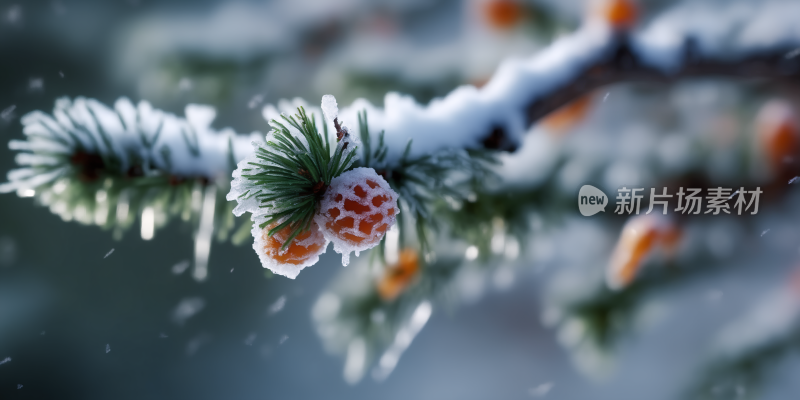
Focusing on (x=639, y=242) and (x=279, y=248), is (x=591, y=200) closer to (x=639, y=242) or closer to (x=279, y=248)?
(x=639, y=242)

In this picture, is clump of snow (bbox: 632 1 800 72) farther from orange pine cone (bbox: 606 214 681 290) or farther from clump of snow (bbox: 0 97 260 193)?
clump of snow (bbox: 0 97 260 193)

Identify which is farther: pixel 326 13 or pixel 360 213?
pixel 326 13

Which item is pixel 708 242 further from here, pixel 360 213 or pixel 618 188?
pixel 360 213

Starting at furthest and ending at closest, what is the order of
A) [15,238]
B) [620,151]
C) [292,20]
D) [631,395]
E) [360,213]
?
[631,395] < [15,238] < [292,20] < [620,151] < [360,213]

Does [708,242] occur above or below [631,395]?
above

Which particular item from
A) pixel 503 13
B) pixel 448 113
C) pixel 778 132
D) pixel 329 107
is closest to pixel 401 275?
pixel 448 113

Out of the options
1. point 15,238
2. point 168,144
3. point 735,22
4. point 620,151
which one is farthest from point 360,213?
point 15,238

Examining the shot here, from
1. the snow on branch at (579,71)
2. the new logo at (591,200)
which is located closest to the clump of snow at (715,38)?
the snow on branch at (579,71)

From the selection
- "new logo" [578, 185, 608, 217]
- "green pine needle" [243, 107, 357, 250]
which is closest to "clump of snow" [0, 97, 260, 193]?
"green pine needle" [243, 107, 357, 250]
